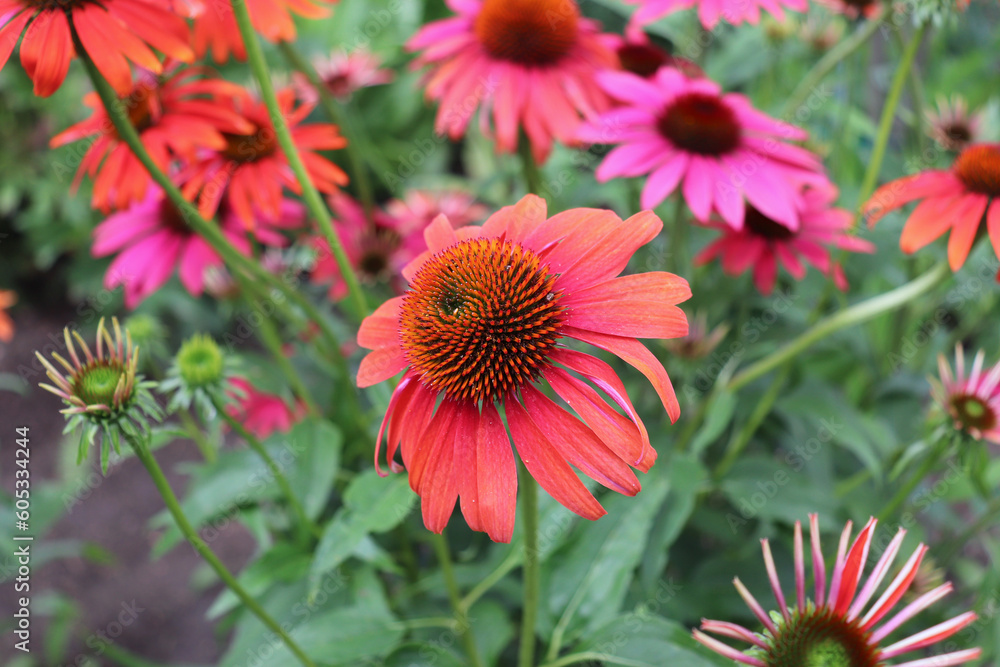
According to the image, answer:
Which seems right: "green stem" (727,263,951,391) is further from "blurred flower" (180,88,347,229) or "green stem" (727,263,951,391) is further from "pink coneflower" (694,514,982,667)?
"blurred flower" (180,88,347,229)

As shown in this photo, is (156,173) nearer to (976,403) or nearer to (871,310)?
(871,310)

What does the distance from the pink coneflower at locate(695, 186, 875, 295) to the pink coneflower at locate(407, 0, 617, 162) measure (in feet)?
0.92

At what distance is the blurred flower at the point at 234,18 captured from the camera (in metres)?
0.87

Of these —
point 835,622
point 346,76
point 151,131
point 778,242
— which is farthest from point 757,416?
point 346,76

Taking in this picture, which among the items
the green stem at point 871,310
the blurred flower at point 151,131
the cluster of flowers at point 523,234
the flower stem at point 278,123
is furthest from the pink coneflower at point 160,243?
the green stem at point 871,310

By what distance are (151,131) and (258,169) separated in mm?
140

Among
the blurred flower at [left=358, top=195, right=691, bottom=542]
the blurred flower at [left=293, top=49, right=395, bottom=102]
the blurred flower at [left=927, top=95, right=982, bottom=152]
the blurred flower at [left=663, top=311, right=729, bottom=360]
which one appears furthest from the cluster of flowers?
the blurred flower at [left=293, top=49, right=395, bottom=102]

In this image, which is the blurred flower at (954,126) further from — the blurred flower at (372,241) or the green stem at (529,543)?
the green stem at (529,543)

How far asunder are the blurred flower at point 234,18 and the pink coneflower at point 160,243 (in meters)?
0.24

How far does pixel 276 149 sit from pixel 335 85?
755 mm

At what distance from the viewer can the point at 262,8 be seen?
888 mm

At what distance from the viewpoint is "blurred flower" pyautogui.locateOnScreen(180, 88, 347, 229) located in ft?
3.25

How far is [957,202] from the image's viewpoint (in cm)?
82

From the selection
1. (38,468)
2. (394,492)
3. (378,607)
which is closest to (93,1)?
(394,492)
